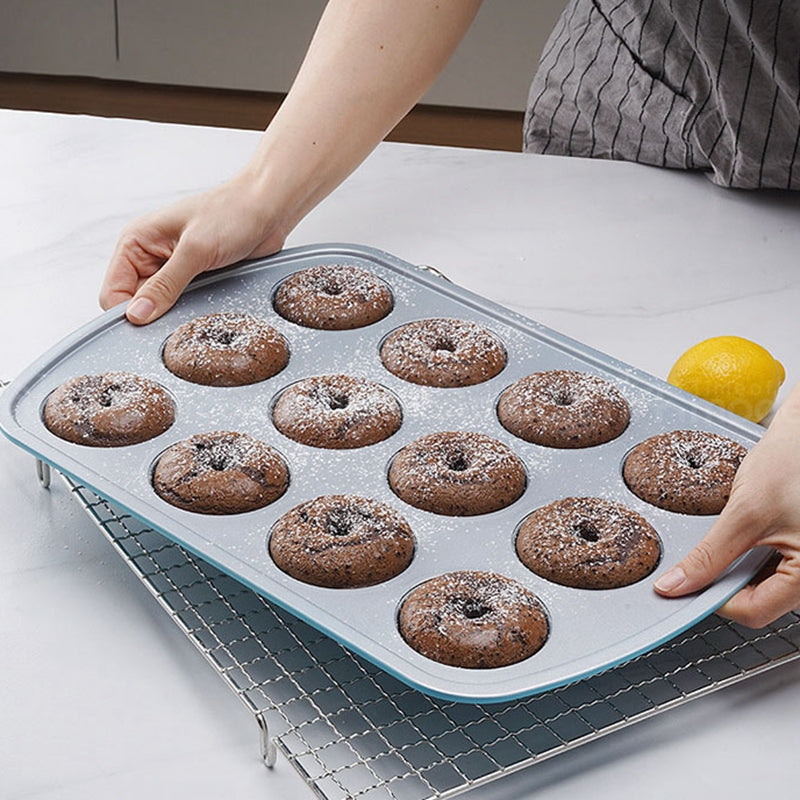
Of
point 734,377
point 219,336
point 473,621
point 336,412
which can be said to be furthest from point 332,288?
point 473,621

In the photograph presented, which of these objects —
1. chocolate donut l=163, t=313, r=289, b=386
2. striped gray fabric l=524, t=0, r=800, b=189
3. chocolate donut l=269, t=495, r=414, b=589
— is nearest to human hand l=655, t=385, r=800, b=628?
chocolate donut l=269, t=495, r=414, b=589

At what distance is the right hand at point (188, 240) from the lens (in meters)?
1.46

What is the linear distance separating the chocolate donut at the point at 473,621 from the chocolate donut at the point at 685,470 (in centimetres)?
20

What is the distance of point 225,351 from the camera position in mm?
1323

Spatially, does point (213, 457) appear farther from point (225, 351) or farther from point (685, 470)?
point (685, 470)

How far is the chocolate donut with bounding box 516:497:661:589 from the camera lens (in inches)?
40.9

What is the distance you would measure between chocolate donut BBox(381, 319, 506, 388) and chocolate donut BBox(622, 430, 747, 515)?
22 centimetres

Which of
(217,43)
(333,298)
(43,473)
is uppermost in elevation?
(333,298)

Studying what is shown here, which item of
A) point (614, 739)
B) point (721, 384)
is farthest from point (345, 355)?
point (614, 739)

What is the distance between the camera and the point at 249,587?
101 centimetres

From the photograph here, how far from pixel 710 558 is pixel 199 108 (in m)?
3.78

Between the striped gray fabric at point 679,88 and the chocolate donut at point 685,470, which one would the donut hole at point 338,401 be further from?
the striped gray fabric at point 679,88

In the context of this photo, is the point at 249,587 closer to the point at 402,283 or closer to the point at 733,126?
the point at 402,283

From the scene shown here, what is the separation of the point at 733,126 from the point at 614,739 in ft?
3.54
